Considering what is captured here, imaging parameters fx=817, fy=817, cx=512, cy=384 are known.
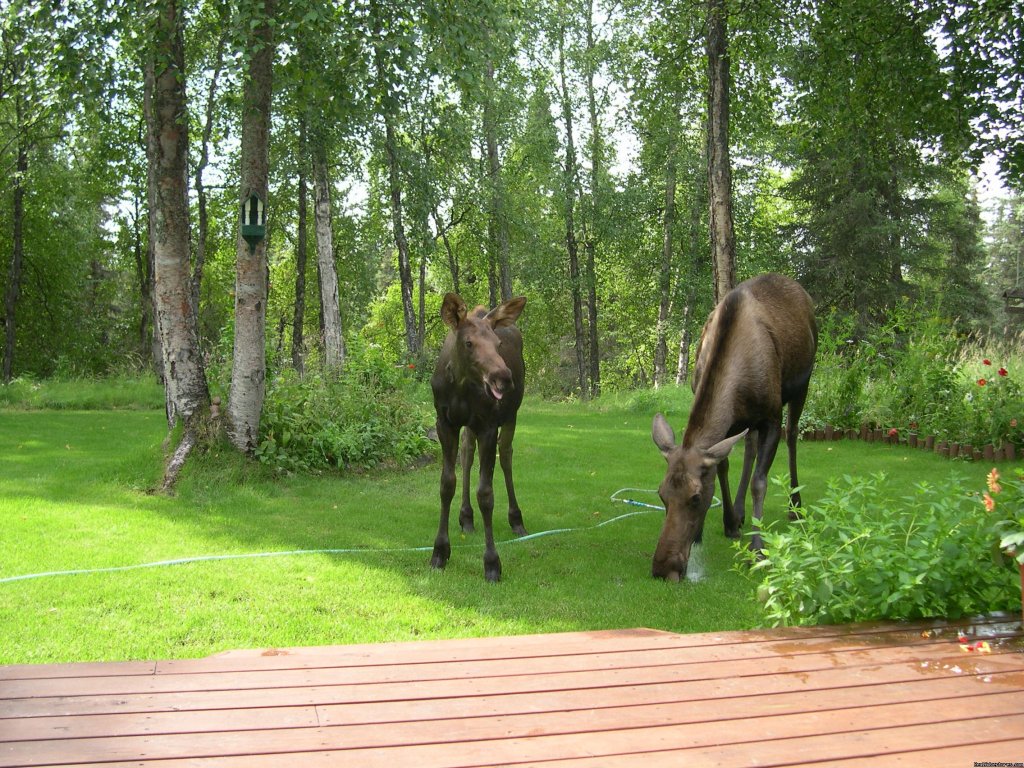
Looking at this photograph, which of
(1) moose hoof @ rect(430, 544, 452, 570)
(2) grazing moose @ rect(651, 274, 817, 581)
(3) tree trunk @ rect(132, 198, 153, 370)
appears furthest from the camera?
(3) tree trunk @ rect(132, 198, 153, 370)

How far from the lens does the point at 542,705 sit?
3061 mm

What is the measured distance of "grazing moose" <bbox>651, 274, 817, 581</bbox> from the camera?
5914mm

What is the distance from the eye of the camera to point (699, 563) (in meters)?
6.76

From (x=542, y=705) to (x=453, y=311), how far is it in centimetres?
374

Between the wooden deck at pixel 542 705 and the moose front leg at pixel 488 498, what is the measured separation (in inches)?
93.8

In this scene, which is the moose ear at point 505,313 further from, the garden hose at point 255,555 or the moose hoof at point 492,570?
the garden hose at point 255,555

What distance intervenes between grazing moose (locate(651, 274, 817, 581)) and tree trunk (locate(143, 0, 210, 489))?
5638mm

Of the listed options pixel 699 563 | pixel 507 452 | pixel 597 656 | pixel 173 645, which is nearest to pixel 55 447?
pixel 507 452

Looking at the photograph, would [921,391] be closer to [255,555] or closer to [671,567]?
[671,567]

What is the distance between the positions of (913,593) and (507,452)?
14.7 feet

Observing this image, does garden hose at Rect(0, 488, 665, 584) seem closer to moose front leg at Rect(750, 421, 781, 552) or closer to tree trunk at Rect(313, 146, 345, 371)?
moose front leg at Rect(750, 421, 781, 552)

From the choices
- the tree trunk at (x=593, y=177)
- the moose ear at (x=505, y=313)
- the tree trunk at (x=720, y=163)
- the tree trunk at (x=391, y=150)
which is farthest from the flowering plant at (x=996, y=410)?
the tree trunk at (x=593, y=177)

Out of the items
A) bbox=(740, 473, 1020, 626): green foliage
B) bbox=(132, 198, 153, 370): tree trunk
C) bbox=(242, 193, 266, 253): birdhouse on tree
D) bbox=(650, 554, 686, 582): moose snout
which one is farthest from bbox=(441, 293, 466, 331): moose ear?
bbox=(132, 198, 153, 370): tree trunk

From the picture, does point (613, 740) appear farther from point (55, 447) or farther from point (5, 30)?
point (55, 447)
